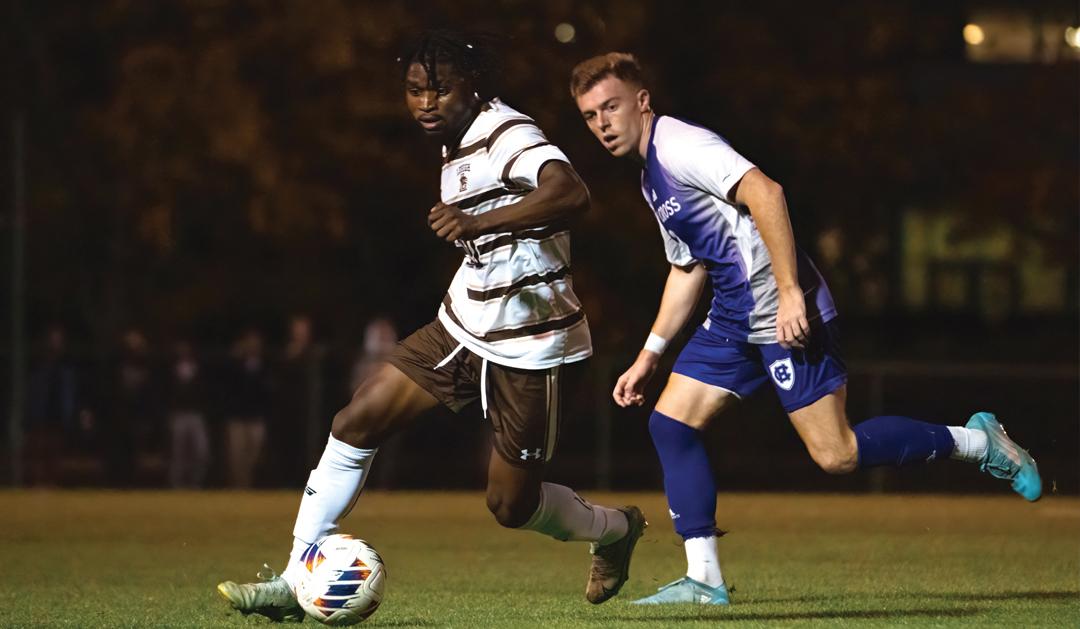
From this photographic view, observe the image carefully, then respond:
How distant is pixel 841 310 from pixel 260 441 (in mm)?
15912

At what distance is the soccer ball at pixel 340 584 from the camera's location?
7.05m

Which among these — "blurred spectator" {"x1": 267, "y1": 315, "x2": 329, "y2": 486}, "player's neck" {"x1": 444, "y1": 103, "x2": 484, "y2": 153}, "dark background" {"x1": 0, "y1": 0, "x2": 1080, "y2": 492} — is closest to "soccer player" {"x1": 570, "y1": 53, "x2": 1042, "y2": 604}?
"player's neck" {"x1": 444, "y1": 103, "x2": 484, "y2": 153}

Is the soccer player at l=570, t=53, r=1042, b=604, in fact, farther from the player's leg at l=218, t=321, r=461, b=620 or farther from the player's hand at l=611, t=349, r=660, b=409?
the player's leg at l=218, t=321, r=461, b=620

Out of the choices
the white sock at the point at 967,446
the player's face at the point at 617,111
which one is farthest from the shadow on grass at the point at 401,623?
the white sock at the point at 967,446

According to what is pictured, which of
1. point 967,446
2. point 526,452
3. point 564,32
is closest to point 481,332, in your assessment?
point 526,452

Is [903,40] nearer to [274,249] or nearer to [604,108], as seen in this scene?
[274,249]

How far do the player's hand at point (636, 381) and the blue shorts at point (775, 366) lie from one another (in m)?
0.15

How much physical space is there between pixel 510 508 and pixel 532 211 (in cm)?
133

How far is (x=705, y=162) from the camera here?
7742 mm

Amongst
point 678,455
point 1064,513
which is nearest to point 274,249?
point 1064,513

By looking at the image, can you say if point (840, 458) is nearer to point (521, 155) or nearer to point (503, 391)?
point (503, 391)

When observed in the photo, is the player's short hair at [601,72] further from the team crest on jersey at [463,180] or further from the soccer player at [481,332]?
the team crest on jersey at [463,180]

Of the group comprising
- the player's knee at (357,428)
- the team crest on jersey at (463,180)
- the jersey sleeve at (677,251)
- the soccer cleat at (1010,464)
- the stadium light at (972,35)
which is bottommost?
the soccer cleat at (1010,464)

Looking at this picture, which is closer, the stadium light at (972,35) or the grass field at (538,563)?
the grass field at (538,563)
